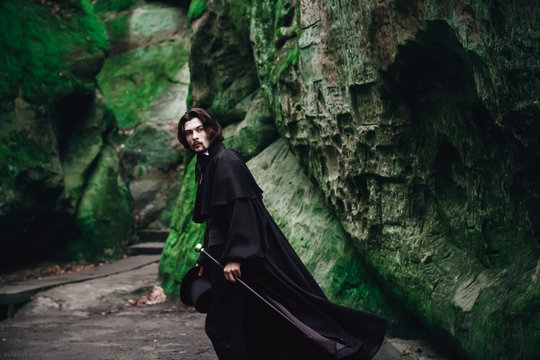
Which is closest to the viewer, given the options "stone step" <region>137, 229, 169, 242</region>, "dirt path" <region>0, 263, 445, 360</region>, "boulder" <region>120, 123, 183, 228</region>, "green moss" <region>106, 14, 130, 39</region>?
"dirt path" <region>0, 263, 445, 360</region>

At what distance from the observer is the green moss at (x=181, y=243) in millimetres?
7352

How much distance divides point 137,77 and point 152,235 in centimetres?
530

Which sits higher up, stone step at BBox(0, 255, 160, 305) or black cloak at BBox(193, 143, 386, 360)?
black cloak at BBox(193, 143, 386, 360)

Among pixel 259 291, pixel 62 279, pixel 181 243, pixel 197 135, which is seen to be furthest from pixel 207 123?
pixel 62 279

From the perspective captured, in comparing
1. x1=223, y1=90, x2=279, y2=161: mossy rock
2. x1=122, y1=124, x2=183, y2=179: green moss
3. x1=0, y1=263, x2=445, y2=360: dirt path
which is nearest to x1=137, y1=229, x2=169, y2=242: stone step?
x1=122, y1=124, x2=183, y2=179: green moss

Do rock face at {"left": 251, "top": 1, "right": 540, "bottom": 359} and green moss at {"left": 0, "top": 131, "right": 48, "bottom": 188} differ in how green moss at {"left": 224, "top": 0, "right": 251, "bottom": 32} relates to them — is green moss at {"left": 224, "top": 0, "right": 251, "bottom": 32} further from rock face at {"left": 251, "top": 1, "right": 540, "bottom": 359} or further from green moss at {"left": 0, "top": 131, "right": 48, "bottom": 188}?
green moss at {"left": 0, "top": 131, "right": 48, "bottom": 188}

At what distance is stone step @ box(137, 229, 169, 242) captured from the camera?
11.7 metres

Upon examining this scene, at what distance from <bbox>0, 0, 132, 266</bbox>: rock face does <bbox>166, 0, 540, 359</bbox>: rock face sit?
4578mm

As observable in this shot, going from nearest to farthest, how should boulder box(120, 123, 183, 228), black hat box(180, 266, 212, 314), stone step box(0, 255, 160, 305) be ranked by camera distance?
black hat box(180, 266, 212, 314)
stone step box(0, 255, 160, 305)
boulder box(120, 123, 183, 228)

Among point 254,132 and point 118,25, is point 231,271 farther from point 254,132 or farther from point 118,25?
point 118,25

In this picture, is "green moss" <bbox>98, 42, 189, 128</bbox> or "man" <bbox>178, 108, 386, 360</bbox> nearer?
"man" <bbox>178, 108, 386, 360</bbox>

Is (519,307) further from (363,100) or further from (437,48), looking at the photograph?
(363,100)

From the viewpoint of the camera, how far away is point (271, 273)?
3471mm

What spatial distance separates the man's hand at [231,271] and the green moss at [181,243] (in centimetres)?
385
